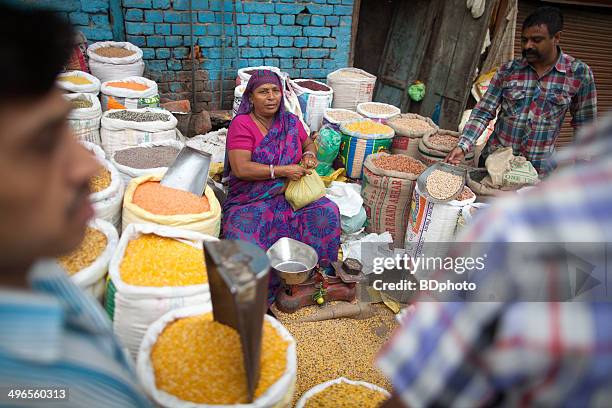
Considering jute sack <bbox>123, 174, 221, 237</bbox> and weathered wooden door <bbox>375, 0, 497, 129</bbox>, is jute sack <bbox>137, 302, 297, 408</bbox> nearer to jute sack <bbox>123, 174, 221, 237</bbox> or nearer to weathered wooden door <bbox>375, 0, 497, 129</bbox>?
jute sack <bbox>123, 174, 221, 237</bbox>

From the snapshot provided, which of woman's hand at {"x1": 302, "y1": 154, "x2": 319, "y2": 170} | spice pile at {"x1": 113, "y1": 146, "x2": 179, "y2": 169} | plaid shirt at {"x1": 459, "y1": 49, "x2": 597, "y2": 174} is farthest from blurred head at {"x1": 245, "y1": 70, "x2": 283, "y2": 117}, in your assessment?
plaid shirt at {"x1": 459, "y1": 49, "x2": 597, "y2": 174}

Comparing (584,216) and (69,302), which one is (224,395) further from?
(584,216)

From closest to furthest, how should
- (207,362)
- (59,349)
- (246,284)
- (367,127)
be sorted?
1. (59,349)
2. (246,284)
3. (207,362)
4. (367,127)

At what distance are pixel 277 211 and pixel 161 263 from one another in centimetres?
150

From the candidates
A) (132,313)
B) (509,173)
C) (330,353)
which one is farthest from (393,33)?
(132,313)

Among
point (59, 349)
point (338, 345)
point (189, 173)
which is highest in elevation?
point (59, 349)

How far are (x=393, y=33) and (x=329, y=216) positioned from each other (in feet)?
14.7

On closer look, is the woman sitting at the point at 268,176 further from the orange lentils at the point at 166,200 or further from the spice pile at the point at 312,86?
the spice pile at the point at 312,86

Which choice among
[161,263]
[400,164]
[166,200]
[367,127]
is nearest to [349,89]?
[367,127]

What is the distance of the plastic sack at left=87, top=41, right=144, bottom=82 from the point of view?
4.52m

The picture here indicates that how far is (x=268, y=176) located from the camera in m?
3.34

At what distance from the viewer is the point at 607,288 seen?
0.62 metres

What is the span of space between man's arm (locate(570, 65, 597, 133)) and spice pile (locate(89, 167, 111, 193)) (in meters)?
3.63

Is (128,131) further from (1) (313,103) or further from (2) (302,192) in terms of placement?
(1) (313,103)
